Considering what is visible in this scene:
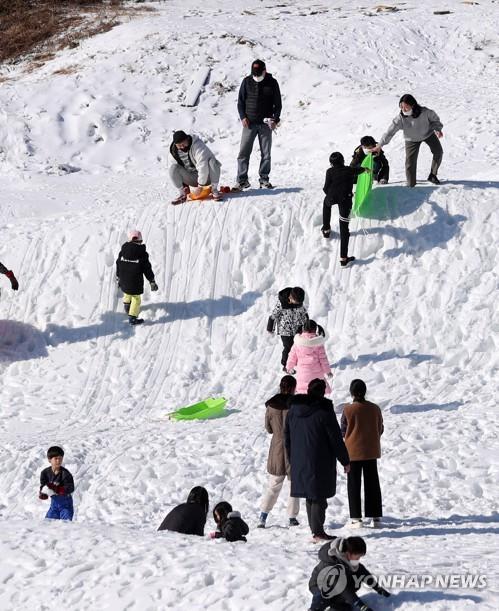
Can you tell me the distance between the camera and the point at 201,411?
13617mm

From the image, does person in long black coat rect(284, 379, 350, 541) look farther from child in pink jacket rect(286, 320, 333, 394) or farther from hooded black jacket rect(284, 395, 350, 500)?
child in pink jacket rect(286, 320, 333, 394)

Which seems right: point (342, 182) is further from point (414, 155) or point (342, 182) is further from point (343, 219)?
point (414, 155)

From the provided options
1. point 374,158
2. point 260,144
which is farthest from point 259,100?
point 374,158

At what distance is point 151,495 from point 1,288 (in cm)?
655

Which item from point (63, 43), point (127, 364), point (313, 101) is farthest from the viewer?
point (63, 43)

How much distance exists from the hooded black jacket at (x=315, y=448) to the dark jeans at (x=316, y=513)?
9 centimetres

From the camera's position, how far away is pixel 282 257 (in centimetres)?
1630

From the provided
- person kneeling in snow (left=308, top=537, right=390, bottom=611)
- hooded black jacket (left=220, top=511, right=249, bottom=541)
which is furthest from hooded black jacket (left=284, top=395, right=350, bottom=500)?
person kneeling in snow (left=308, top=537, right=390, bottom=611)

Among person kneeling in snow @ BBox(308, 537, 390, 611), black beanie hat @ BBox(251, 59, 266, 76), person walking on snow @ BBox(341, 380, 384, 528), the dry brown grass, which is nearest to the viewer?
person kneeling in snow @ BBox(308, 537, 390, 611)

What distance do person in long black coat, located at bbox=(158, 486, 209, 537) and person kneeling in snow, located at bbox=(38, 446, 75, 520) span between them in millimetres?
1424

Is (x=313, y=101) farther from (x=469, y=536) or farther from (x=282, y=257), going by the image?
(x=469, y=536)

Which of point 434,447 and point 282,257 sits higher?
point 282,257

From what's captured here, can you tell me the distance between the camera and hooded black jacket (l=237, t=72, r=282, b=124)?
16859mm

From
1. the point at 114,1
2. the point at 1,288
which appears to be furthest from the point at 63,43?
the point at 1,288
